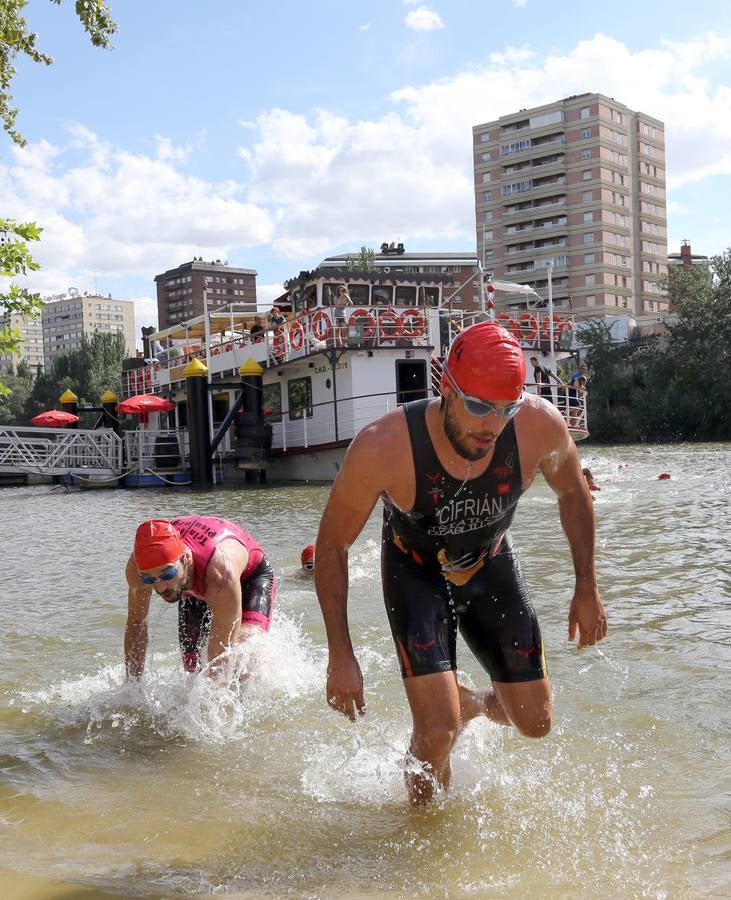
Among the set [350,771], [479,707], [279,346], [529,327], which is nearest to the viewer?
[479,707]

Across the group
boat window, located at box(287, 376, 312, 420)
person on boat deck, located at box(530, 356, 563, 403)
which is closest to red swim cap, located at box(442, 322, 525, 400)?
person on boat deck, located at box(530, 356, 563, 403)

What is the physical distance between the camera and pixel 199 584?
15.8ft

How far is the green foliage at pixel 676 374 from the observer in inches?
1614

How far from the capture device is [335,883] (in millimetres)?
3062

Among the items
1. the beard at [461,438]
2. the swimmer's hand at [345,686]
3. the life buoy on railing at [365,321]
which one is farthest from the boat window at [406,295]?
the swimmer's hand at [345,686]

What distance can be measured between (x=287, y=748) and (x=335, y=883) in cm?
143

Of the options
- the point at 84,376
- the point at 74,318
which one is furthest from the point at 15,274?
the point at 74,318

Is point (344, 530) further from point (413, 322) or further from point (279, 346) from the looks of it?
point (279, 346)

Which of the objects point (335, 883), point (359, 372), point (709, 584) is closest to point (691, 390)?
point (359, 372)

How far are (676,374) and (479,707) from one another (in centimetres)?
4329

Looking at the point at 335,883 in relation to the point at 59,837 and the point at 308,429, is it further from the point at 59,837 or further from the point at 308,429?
the point at 308,429

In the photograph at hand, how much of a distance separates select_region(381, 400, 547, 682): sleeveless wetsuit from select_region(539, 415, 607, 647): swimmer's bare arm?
185mm

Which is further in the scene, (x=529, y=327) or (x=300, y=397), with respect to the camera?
(x=300, y=397)

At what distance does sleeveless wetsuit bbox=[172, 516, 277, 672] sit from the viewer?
4816mm
